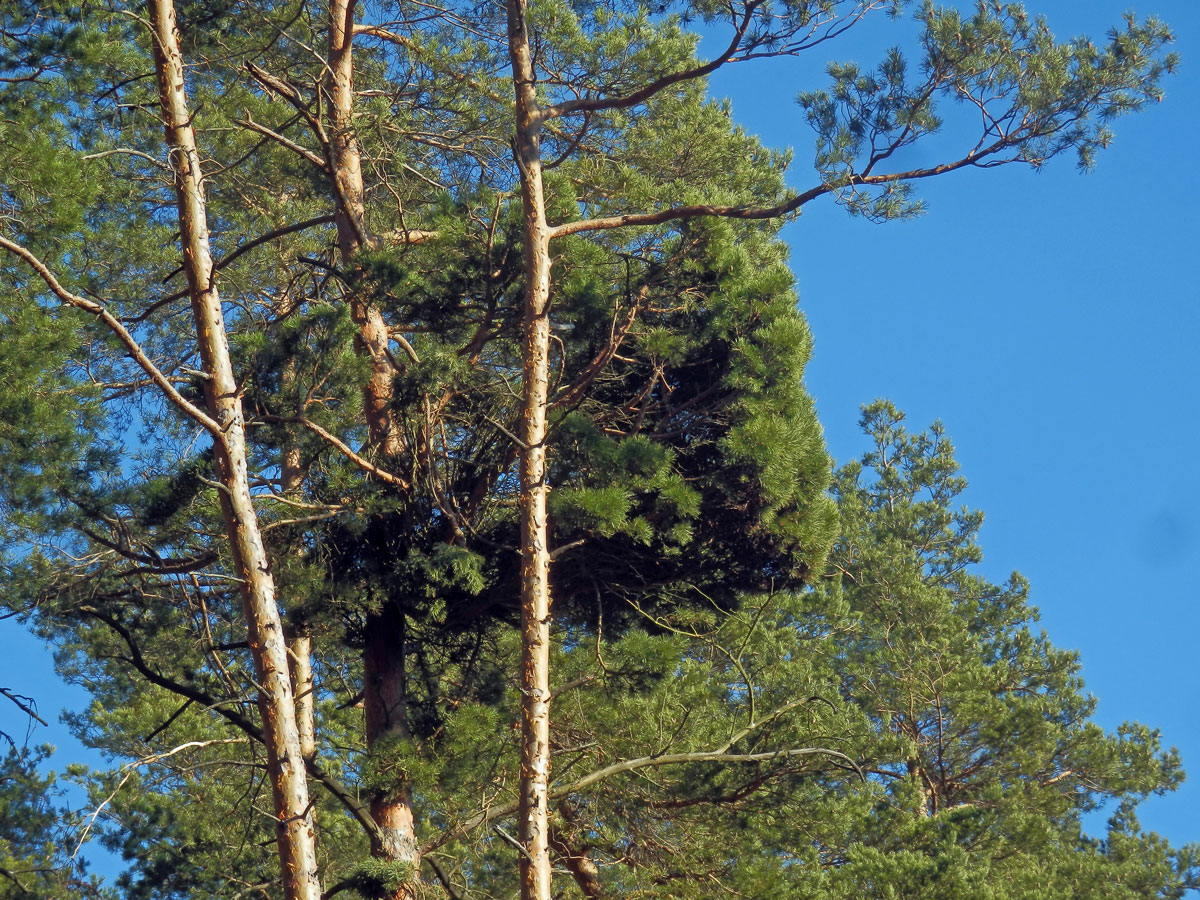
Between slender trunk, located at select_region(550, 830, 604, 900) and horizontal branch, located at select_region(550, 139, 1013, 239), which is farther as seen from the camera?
slender trunk, located at select_region(550, 830, 604, 900)

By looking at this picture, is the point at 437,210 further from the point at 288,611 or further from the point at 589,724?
the point at 589,724

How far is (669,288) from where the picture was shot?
907cm

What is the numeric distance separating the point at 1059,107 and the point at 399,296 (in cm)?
440

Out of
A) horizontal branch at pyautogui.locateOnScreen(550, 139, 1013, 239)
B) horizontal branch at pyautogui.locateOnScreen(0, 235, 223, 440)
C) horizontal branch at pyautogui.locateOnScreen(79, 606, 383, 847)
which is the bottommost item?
horizontal branch at pyautogui.locateOnScreen(79, 606, 383, 847)

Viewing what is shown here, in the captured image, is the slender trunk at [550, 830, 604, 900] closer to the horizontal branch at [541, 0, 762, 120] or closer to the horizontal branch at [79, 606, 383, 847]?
the horizontal branch at [79, 606, 383, 847]

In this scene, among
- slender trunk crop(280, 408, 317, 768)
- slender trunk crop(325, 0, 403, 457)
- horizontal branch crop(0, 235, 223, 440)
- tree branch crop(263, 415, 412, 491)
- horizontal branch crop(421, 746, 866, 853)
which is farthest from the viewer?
slender trunk crop(325, 0, 403, 457)

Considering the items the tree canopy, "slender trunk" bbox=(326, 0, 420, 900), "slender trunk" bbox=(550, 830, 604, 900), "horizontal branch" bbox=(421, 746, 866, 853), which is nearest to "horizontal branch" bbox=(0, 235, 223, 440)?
the tree canopy

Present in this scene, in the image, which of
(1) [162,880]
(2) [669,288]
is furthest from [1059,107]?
(1) [162,880]

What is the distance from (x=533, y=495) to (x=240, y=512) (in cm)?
182

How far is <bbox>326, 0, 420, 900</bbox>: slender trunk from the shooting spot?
858 cm

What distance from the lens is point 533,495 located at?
8.25m

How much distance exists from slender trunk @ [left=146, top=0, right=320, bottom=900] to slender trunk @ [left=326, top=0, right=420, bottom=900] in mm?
1072

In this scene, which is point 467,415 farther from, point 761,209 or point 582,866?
point 582,866

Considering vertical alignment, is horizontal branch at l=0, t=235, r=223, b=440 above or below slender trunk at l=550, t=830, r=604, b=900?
above
